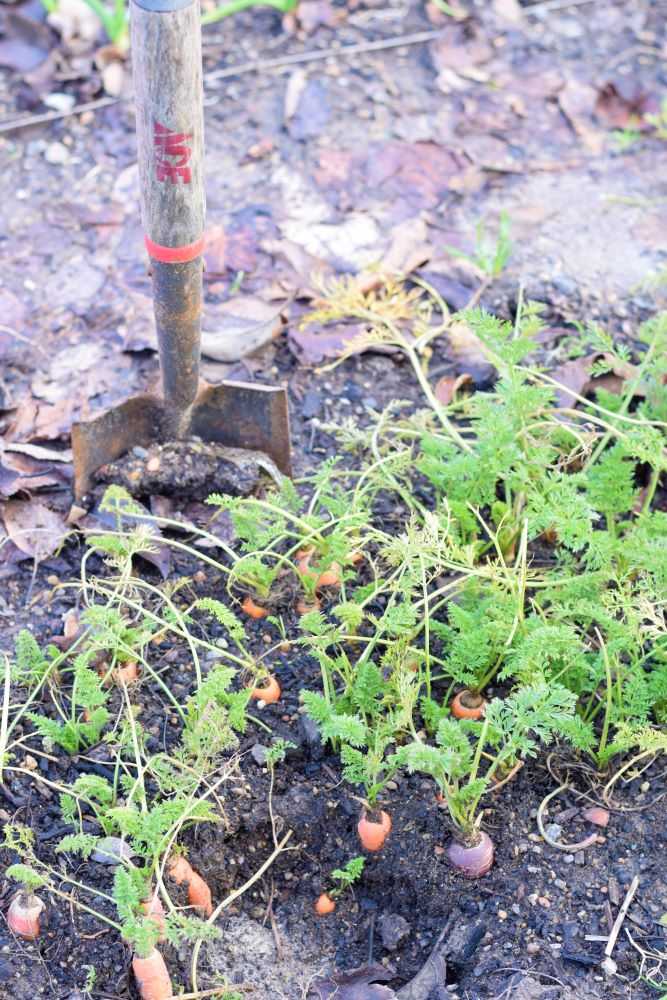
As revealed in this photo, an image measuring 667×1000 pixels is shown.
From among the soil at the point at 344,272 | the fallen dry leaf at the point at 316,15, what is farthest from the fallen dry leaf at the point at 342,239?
the fallen dry leaf at the point at 316,15

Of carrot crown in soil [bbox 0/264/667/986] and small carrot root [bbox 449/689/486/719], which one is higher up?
carrot crown in soil [bbox 0/264/667/986]

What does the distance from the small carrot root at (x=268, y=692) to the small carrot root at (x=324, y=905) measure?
40 centimetres

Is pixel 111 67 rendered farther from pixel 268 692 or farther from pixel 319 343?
pixel 268 692

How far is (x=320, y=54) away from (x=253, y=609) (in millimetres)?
2537

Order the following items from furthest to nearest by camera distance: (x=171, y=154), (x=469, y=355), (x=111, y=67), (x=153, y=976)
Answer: (x=111, y=67) → (x=469, y=355) → (x=171, y=154) → (x=153, y=976)

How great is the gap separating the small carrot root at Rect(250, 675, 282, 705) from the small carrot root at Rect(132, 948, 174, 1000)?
22.3 inches

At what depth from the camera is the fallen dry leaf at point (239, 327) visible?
296 cm

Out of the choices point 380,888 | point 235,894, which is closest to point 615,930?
point 380,888

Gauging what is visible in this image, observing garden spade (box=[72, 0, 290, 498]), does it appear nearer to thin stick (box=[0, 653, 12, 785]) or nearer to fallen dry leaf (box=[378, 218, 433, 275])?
thin stick (box=[0, 653, 12, 785])

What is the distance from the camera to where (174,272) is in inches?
93.0

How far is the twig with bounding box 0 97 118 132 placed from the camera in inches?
149

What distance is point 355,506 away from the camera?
231 centimetres

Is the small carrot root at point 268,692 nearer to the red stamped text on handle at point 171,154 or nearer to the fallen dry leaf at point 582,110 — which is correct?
the red stamped text on handle at point 171,154

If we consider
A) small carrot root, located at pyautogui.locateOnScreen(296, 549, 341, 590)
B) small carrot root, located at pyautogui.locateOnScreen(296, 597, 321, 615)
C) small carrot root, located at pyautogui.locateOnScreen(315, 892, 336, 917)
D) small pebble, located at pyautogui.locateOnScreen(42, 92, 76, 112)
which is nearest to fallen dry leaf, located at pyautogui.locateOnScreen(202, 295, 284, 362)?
small carrot root, located at pyautogui.locateOnScreen(296, 549, 341, 590)
